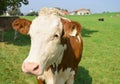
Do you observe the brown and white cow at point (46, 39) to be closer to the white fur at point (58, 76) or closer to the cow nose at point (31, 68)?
the cow nose at point (31, 68)

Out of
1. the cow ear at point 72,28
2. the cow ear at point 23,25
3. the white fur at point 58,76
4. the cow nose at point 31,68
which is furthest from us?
the white fur at point 58,76

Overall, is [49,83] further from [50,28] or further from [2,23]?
[2,23]

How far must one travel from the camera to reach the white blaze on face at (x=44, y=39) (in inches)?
165

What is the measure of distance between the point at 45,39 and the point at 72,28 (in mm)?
501

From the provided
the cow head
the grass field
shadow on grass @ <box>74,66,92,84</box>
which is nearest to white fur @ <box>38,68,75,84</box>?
the cow head

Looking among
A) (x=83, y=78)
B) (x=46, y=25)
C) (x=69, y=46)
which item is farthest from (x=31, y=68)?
(x=83, y=78)

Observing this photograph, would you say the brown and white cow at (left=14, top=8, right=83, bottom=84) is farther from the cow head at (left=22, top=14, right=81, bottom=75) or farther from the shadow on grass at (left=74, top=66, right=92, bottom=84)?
the shadow on grass at (left=74, top=66, right=92, bottom=84)

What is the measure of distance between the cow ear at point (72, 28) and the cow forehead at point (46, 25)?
10 cm

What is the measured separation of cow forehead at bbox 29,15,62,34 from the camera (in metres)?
4.38

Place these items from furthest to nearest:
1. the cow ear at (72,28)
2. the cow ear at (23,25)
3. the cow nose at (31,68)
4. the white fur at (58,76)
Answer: the white fur at (58,76)
the cow ear at (23,25)
the cow ear at (72,28)
the cow nose at (31,68)

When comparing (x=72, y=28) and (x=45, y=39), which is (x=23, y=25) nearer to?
(x=45, y=39)

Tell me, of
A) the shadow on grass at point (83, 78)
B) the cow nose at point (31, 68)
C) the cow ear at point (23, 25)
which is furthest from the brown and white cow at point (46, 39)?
the shadow on grass at point (83, 78)

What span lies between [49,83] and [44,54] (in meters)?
1.34

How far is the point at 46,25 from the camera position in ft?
14.5
